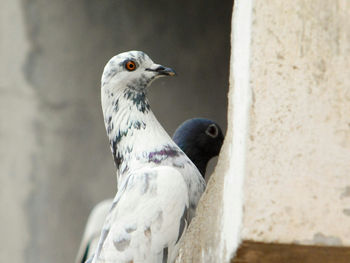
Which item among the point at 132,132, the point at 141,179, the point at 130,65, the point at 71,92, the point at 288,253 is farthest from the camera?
the point at 71,92

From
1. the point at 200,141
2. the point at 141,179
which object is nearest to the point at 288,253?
the point at 141,179

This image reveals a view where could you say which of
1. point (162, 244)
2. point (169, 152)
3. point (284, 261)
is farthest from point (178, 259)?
point (284, 261)

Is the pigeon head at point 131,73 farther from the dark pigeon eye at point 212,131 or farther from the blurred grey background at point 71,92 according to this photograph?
the blurred grey background at point 71,92

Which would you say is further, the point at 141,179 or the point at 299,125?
the point at 141,179

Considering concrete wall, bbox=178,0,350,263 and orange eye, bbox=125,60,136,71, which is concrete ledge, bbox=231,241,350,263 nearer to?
concrete wall, bbox=178,0,350,263

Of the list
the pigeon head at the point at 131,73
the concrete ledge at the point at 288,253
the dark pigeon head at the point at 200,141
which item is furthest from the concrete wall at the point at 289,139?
the dark pigeon head at the point at 200,141

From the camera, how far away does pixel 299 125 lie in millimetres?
2223

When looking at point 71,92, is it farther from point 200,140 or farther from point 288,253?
point 288,253

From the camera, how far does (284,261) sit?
85.7 inches

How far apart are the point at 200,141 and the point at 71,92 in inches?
125

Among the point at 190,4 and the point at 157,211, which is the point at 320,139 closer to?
the point at 157,211

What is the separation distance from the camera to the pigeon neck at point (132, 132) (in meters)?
3.18

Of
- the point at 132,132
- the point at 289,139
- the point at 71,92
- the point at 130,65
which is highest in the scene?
the point at 130,65

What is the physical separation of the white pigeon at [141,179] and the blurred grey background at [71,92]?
3.20m
